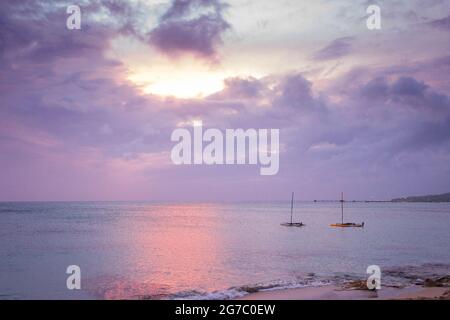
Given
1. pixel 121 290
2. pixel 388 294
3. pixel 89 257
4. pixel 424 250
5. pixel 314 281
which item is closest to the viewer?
pixel 388 294

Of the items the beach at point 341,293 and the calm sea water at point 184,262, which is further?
the calm sea water at point 184,262

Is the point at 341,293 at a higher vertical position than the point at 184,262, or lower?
higher

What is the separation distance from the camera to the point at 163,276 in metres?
33.2

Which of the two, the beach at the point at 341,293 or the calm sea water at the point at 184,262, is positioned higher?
the beach at the point at 341,293

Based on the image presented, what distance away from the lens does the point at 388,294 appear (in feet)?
76.4

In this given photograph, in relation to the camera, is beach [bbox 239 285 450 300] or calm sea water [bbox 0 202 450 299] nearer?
beach [bbox 239 285 450 300]

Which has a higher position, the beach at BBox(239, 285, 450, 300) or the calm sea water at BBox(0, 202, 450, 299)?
the beach at BBox(239, 285, 450, 300)

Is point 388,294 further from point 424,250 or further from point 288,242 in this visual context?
point 288,242

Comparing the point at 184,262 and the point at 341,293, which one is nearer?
the point at 341,293

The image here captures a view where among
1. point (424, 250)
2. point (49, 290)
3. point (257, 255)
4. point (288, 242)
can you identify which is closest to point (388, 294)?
point (49, 290)
